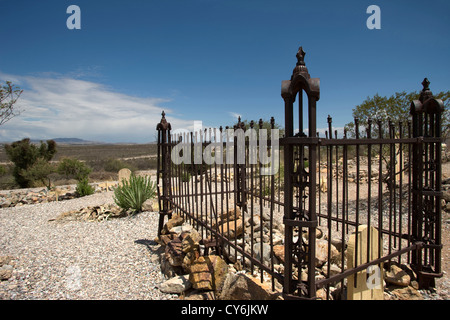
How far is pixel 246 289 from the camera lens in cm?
279

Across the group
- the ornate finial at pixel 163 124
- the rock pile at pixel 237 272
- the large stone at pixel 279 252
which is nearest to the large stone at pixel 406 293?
the rock pile at pixel 237 272

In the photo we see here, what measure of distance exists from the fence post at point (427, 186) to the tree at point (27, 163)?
A: 18742 millimetres

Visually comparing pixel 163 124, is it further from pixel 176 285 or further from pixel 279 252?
pixel 279 252

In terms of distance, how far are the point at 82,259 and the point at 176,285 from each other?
220 centimetres

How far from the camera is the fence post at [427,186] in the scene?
9.81 feet

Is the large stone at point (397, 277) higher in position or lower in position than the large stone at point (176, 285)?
higher

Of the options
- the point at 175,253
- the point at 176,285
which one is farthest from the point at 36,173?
the point at 176,285

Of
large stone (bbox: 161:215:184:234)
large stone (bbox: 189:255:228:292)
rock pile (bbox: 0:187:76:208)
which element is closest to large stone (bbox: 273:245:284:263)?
large stone (bbox: 189:255:228:292)

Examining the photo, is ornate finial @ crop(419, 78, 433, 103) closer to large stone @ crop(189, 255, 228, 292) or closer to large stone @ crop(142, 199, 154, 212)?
large stone @ crop(189, 255, 228, 292)

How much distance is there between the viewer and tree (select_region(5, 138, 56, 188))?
16.3 meters

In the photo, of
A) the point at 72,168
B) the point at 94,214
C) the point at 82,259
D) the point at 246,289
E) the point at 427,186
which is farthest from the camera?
the point at 72,168

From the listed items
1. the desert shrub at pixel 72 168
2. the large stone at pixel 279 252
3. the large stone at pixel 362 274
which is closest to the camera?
the large stone at pixel 362 274

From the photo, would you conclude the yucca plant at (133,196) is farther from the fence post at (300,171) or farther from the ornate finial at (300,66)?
the ornate finial at (300,66)
